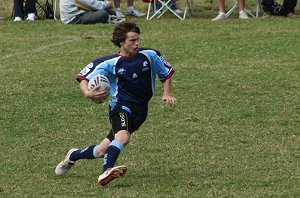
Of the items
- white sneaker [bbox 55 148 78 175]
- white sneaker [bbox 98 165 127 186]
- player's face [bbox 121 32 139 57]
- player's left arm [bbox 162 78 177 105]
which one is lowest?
white sneaker [bbox 55 148 78 175]

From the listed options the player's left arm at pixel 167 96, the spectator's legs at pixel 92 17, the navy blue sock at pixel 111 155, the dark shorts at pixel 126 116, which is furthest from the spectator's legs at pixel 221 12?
the navy blue sock at pixel 111 155

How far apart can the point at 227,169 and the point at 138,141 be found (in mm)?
1624

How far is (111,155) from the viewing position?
28.6 feet

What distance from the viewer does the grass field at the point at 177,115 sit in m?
8.82

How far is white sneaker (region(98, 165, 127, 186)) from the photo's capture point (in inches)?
332

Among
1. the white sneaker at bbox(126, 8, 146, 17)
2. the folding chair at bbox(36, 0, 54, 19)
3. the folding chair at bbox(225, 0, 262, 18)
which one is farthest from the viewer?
the white sneaker at bbox(126, 8, 146, 17)

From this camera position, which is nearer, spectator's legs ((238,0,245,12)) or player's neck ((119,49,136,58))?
player's neck ((119,49,136,58))

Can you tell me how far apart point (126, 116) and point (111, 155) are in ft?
1.42

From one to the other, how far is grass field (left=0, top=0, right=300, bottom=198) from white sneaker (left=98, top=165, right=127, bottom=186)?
0.31ft

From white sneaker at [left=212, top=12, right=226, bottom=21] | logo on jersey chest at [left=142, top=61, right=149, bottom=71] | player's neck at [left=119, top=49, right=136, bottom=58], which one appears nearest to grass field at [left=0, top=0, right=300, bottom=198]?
white sneaker at [left=212, top=12, right=226, bottom=21]

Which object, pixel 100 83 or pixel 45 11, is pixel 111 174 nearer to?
pixel 100 83

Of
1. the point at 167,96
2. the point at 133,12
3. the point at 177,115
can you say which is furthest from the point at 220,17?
the point at 167,96

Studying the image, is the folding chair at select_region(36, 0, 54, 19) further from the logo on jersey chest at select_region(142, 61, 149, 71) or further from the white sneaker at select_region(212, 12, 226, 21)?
the logo on jersey chest at select_region(142, 61, 149, 71)

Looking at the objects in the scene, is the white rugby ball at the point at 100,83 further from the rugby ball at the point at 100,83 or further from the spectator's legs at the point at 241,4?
the spectator's legs at the point at 241,4
